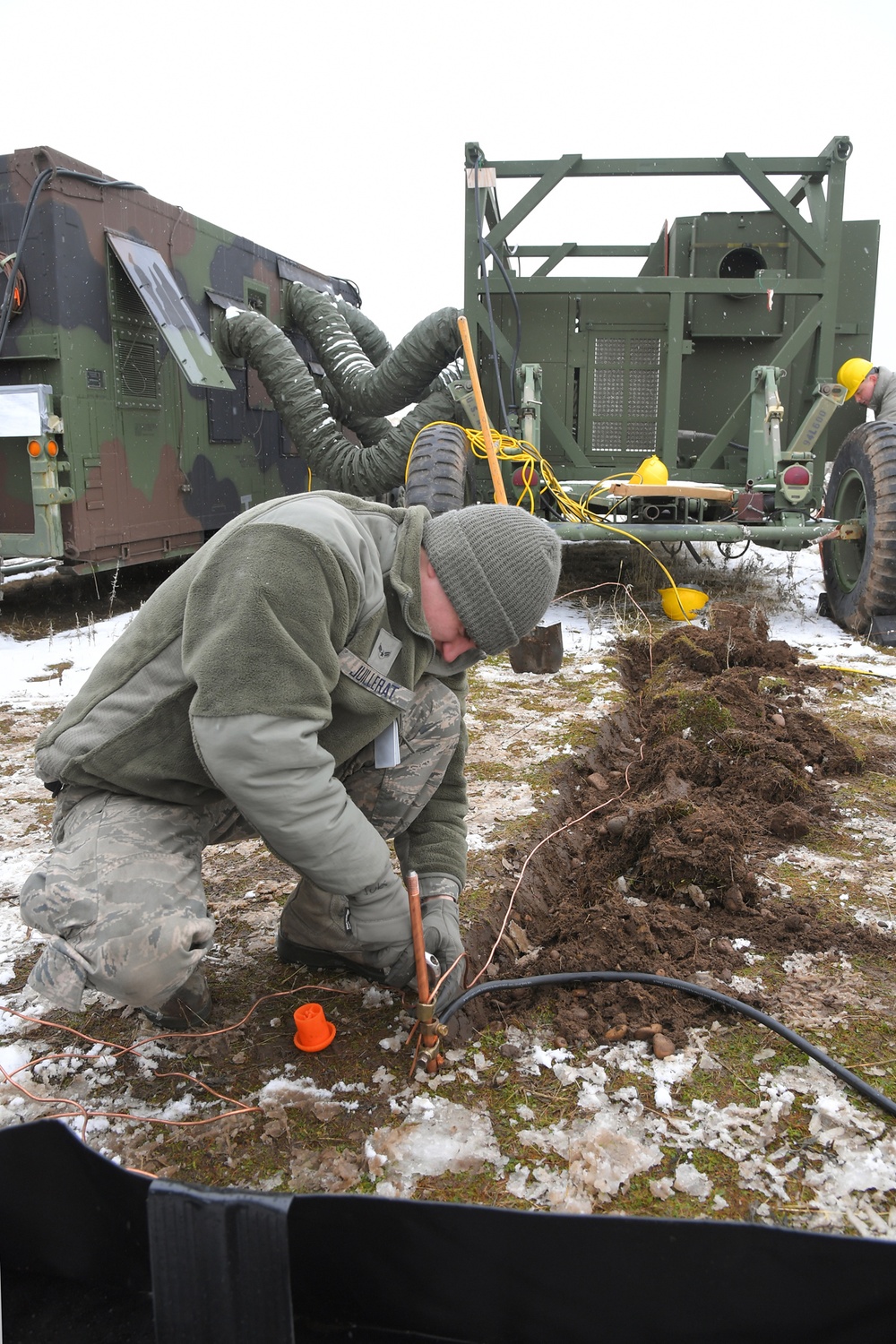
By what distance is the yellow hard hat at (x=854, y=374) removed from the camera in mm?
6453

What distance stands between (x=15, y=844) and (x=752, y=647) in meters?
3.40

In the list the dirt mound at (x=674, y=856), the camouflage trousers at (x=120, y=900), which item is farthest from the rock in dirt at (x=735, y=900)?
the camouflage trousers at (x=120, y=900)

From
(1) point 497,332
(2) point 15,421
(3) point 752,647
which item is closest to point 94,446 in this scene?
(2) point 15,421

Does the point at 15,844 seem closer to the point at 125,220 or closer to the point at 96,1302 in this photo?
the point at 96,1302

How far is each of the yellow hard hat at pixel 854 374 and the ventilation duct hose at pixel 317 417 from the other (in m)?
2.70

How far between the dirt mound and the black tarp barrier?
0.64m

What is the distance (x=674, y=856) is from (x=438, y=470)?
135 inches

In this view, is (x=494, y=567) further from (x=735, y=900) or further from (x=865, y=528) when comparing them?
(x=865, y=528)

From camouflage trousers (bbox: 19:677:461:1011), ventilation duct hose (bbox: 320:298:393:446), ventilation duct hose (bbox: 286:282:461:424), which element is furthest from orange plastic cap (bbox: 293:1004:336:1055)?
ventilation duct hose (bbox: 320:298:393:446)

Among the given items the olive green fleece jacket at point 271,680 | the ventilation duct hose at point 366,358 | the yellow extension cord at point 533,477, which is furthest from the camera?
the ventilation duct hose at point 366,358

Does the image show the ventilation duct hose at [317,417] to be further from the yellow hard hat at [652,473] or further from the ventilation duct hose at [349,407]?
the yellow hard hat at [652,473]

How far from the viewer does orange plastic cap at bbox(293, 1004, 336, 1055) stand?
6.33 ft

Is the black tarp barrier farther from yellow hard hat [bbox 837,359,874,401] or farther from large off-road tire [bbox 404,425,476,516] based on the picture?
yellow hard hat [bbox 837,359,874,401]

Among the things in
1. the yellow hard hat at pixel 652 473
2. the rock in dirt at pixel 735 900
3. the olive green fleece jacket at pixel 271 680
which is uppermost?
the yellow hard hat at pixel 652 473
